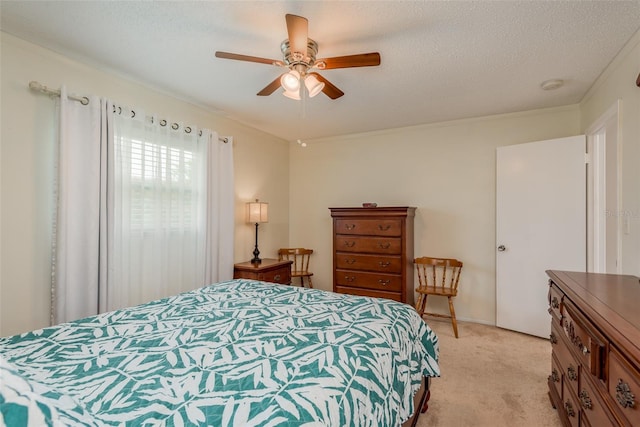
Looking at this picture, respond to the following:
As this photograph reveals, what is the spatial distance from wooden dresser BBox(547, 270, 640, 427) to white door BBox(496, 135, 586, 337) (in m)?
1.30

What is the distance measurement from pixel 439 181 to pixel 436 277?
1.19 metres

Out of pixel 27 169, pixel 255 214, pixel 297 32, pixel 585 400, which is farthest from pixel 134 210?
pixel 585 400

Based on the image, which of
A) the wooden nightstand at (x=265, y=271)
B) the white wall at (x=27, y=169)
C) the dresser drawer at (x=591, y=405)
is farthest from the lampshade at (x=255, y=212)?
the dresser drawer at (x=591, y=405)

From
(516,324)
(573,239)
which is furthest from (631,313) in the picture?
(516,324)

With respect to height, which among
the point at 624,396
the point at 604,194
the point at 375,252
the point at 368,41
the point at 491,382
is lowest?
the point at 491,382

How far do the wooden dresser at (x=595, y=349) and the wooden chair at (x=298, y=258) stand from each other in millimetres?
2925

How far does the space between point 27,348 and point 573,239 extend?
3.97 meters

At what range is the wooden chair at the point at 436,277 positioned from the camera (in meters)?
3.27

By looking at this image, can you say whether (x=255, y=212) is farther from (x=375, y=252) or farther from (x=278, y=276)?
(x=375, y=252)

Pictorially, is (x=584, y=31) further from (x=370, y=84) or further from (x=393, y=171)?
(x=393, y=171)

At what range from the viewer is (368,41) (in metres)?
1.96

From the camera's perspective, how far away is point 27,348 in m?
1.21

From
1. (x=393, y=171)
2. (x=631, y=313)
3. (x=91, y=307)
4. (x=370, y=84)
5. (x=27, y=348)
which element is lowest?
(x=91, y=307)

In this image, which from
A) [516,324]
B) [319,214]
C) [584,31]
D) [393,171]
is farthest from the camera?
[319,214]
